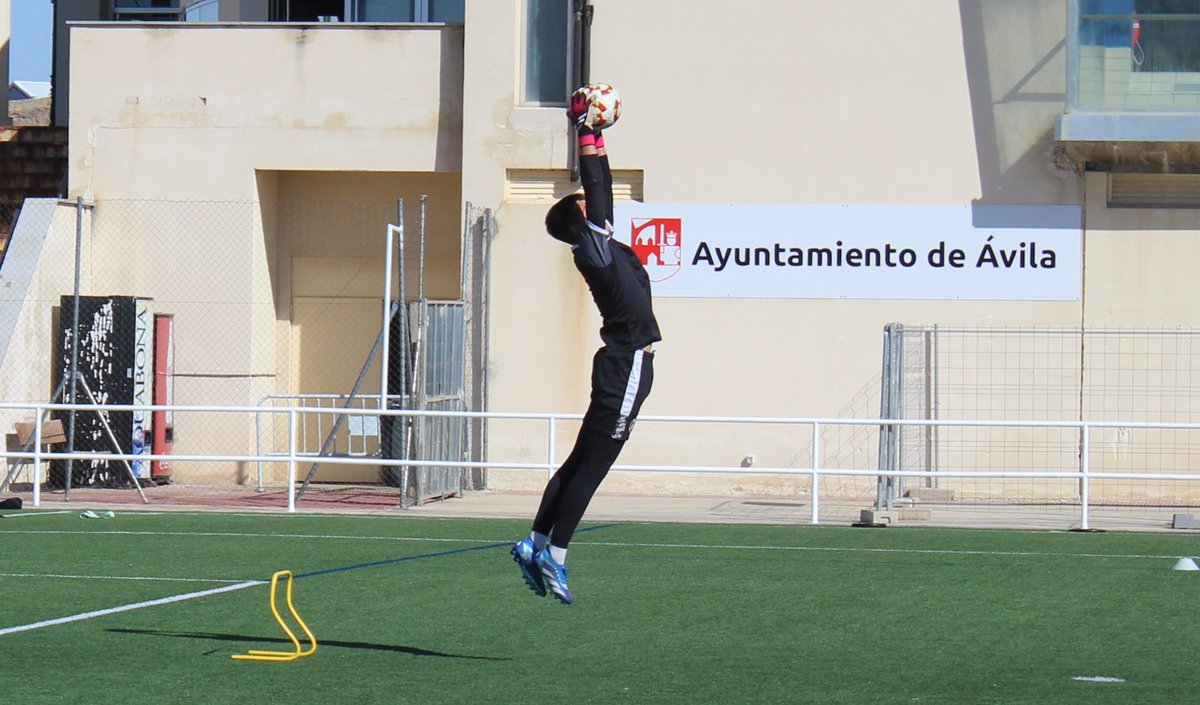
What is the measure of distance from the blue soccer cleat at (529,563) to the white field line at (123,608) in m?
2.51

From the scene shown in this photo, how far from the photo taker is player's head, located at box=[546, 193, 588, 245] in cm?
773

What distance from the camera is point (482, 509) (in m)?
17.3

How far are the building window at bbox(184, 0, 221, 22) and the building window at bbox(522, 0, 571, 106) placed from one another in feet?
17.6

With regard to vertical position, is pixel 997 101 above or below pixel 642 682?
above

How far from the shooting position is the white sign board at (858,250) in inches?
769

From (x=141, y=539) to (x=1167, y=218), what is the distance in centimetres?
1227

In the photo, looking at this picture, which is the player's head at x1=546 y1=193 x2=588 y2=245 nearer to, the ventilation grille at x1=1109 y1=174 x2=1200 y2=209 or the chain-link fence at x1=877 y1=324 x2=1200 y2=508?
the chain-link fence at x1=877 y1=324 x2=1200 y2=508

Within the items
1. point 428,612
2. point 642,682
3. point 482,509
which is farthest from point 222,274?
point 642,682

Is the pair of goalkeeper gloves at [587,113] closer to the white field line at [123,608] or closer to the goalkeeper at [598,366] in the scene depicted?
the goalkeeper at [598,366]

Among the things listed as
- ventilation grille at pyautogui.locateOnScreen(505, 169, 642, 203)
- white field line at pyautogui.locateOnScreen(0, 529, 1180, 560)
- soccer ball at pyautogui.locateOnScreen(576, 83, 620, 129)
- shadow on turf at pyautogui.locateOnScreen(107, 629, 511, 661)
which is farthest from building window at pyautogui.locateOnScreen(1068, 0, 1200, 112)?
shadow on turf at pyautogui.locateOnScreen(107, 629, 511, 661)

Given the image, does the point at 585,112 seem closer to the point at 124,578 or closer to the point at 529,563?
the point at 529,563

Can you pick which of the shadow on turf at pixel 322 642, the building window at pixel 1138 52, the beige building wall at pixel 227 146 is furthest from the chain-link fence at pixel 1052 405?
the shadow on turf at pixel 322 642

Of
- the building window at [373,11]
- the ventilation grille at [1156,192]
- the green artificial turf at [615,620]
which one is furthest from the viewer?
the building window at [373,11]

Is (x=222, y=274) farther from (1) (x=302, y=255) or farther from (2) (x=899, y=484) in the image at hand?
(2) (x=899, y=484)
